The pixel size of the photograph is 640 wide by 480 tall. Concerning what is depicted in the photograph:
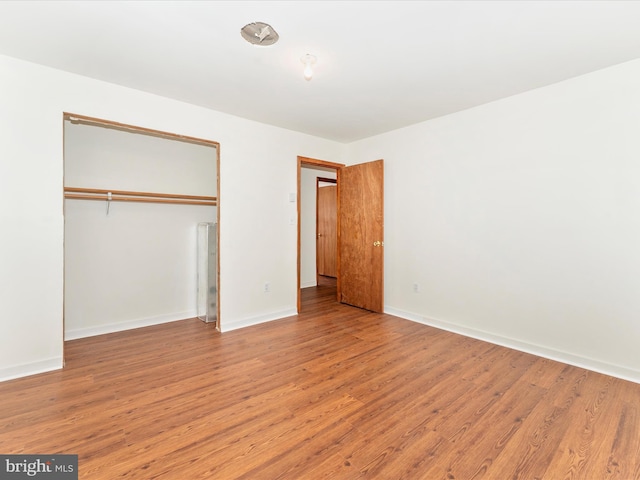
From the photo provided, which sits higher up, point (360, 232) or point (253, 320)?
point (360, 232)

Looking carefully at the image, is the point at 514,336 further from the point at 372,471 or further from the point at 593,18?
the point at 593,18

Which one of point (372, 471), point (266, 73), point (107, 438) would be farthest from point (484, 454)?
point (266, 73)

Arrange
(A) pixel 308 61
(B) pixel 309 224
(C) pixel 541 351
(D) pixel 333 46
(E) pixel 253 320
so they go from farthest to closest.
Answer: (B) pixel 309 224 < (E) pixel 253 320 < (C) pixel 541 351 < (A) pixel 308 61 < (D) pixel 333 46

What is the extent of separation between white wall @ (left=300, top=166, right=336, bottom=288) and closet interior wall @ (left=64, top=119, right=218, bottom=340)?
2.18 metres

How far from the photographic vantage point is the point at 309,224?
629cm

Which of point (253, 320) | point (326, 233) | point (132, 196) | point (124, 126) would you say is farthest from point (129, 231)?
point (326, 233)

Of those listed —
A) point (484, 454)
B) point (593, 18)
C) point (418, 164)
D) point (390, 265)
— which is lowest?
point (484, 454)

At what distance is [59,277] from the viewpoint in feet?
8.51

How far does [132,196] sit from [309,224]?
3402mm

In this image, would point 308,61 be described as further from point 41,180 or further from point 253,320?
point 253,320

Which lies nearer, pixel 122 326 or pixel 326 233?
pixel 122 326

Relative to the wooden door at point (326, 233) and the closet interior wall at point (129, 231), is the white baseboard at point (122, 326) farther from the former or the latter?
the wooden door at point (326, 233)

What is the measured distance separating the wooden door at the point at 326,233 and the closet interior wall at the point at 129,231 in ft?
9.31

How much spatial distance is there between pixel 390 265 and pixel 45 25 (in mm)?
4001
